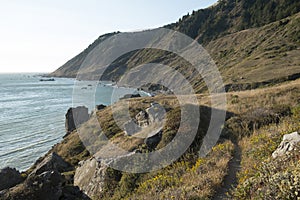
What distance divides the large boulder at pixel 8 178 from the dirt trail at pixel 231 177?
10.8 metres

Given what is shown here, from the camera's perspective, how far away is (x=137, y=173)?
11.6m

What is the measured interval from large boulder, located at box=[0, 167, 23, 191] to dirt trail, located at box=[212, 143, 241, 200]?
10841 millimetres

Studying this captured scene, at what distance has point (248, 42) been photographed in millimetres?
108000

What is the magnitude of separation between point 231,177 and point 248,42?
110 m

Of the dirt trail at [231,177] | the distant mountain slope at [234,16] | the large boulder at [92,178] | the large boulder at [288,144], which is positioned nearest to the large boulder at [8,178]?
the large boulder at [92,178]

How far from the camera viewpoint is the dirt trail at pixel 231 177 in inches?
309

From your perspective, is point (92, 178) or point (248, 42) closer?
point (92, 178)

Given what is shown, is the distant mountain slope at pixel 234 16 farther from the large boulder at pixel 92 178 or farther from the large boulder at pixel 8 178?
the large boulder at pixel 8 178

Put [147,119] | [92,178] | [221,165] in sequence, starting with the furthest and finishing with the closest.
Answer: [147,119], [92,178], [221,165]

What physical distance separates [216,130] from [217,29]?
160849mm

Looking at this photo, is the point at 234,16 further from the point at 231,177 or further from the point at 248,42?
the point at 231,177

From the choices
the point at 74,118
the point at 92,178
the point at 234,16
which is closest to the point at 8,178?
the point at 92,178

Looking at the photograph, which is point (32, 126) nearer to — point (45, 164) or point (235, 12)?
point (45, 164)

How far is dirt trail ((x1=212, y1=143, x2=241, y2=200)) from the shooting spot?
7841mm
